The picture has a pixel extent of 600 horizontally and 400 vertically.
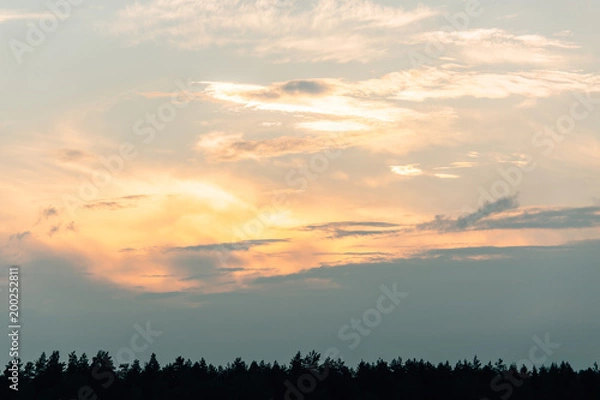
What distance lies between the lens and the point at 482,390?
15962 centimetres

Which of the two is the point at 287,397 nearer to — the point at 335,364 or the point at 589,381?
the point at 335,364

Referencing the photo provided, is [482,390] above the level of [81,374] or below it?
below

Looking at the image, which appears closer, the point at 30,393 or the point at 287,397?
the point at 30,393

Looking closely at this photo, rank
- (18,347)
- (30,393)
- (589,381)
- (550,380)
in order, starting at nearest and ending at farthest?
(18,347), (30,393), (589,381), (550,380)

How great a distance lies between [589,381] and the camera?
16550cm

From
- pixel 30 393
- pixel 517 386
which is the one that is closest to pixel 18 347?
pixel 30 393

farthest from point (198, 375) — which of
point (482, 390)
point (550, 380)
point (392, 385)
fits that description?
point (550, 380)

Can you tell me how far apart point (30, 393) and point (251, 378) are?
145ft

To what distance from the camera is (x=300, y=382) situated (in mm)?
175500

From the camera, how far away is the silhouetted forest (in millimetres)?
154250

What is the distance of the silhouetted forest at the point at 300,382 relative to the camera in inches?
6073

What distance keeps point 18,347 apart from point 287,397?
100201 mm

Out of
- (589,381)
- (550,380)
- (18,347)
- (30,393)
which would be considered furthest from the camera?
(550,380)

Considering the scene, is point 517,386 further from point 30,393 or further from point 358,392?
point 30,393
